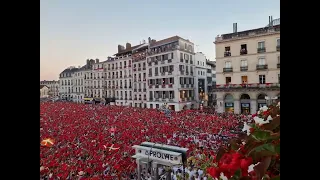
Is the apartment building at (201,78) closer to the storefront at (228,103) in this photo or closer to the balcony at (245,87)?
the storefront at (228,103)

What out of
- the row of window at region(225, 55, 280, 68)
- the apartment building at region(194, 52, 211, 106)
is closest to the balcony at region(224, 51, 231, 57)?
the row of window at region(225, 55, 280, 68)

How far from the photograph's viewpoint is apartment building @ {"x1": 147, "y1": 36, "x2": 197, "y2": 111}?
618 inches

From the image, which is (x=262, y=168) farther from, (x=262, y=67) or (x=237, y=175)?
(x=262, y=67)

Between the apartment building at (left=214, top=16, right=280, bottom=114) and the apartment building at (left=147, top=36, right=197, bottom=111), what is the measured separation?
299cm

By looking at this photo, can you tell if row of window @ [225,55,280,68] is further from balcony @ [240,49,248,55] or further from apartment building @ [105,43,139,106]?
apartment building @ [105,43,139,106]

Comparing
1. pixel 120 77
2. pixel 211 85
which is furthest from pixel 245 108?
pixel 120 77

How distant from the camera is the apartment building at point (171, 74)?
51.5 ft

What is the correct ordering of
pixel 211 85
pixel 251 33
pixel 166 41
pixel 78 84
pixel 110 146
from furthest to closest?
pixel 78 84 < pixel 211 85 < pixel 166 41 < pixel 251 33 < pixel 110 146

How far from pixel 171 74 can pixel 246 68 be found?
510 centimetres

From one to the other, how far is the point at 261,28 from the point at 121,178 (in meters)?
10.9

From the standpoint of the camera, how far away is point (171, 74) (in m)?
15.9
